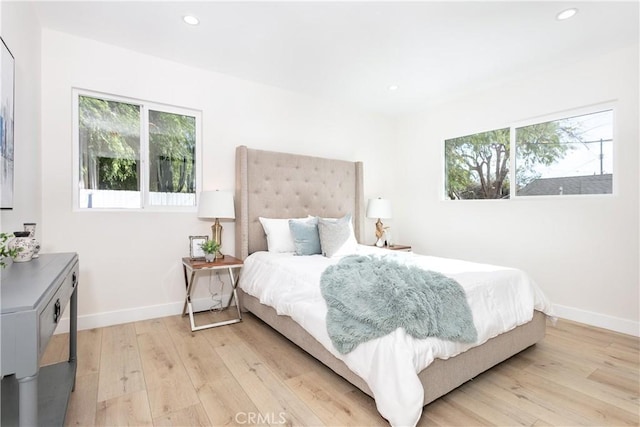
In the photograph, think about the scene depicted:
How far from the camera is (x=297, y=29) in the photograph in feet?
8.52

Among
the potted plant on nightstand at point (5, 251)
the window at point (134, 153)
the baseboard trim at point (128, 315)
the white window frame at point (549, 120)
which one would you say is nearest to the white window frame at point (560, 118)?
the white window frame at point (549, 120)

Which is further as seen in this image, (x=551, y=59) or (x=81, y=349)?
(x=551, y=59)

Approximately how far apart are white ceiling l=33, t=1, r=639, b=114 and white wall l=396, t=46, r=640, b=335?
28 cm

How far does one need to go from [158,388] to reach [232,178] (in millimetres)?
2138

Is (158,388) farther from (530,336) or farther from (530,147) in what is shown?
(530,147)

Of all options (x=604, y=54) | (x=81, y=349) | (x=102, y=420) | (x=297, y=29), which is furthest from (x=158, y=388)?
(x=604, y=54)

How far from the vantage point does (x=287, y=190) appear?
12.1ft

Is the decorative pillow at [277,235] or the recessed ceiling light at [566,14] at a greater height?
the recessed ceiling light at [566,14]

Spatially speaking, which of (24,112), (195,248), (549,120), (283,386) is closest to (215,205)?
(195,248)

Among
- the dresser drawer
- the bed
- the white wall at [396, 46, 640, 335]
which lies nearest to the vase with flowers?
the dresser drawer

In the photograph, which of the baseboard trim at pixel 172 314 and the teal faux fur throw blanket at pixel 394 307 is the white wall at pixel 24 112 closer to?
the baseboard trim at pixel 172 314

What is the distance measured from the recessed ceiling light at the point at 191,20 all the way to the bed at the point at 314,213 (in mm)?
1183

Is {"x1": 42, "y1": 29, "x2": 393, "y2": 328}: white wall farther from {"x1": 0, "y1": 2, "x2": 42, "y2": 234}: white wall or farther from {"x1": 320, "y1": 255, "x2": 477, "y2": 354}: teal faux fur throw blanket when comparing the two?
{"x1": 320, "y1": 255, "x2": 477, "y2": 354}: teal faux fur throw blanket

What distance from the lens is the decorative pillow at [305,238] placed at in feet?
10.3
